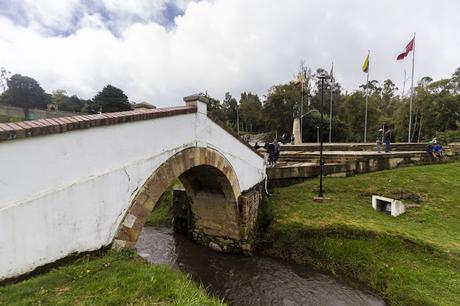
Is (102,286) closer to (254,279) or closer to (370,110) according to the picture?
(254,279)

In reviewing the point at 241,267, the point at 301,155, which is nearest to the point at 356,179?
the point at 301,155

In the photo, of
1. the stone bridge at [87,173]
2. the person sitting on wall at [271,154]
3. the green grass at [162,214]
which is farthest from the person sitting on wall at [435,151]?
the green grass at [162,214]

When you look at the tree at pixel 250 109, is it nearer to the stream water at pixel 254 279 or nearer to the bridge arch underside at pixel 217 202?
the bridge arch underside at pixel 217 202

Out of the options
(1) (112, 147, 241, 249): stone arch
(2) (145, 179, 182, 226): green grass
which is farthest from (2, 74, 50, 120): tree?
(1) (112, 147, 241, 249): stone arch

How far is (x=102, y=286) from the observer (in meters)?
3.21

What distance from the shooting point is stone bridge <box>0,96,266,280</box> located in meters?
3.06

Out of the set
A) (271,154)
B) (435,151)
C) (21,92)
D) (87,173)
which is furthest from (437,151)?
(21,92)

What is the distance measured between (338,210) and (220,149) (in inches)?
194

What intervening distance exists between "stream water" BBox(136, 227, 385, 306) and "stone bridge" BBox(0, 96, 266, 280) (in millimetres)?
3423

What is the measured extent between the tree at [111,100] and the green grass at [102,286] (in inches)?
1505

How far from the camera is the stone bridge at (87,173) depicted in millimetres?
3059

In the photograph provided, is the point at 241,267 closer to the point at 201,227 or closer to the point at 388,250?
the point at 201,227

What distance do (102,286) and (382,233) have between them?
7.38 meters

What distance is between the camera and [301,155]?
48.8 ft
